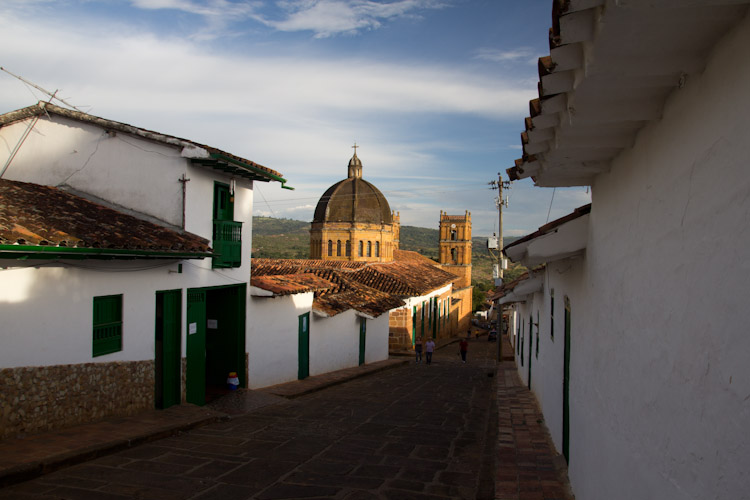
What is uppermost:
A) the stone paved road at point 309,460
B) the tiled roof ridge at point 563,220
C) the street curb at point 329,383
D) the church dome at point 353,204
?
the church dome at point 353,204

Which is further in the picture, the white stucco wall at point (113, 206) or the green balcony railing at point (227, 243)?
the green balcony railing at point (227, 243)

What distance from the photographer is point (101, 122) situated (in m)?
11.0

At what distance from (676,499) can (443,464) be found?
220 inches

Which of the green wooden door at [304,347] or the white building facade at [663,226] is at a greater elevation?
the white building facade at [663,226]

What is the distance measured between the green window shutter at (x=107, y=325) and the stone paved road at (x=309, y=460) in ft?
5.44

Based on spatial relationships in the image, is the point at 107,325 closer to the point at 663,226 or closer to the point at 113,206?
the point at 113,206

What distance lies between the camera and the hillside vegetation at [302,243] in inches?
3428

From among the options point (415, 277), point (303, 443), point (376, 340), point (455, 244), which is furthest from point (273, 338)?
point (455, 244)

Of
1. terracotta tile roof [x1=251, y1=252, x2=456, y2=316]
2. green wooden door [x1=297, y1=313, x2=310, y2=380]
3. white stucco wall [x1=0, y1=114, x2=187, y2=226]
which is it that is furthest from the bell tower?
white stucco wall [x1=0, y1=114, x2=187, y2=226]

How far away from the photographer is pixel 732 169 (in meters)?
1.99

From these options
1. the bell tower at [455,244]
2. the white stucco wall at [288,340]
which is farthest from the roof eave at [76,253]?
the bell tower at [455,244]

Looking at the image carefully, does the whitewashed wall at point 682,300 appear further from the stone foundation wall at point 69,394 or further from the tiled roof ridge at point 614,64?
the stone foundation wall at point 69,394

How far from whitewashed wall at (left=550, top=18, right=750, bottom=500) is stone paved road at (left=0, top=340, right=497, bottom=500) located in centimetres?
335

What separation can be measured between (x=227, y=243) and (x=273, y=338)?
295cm
